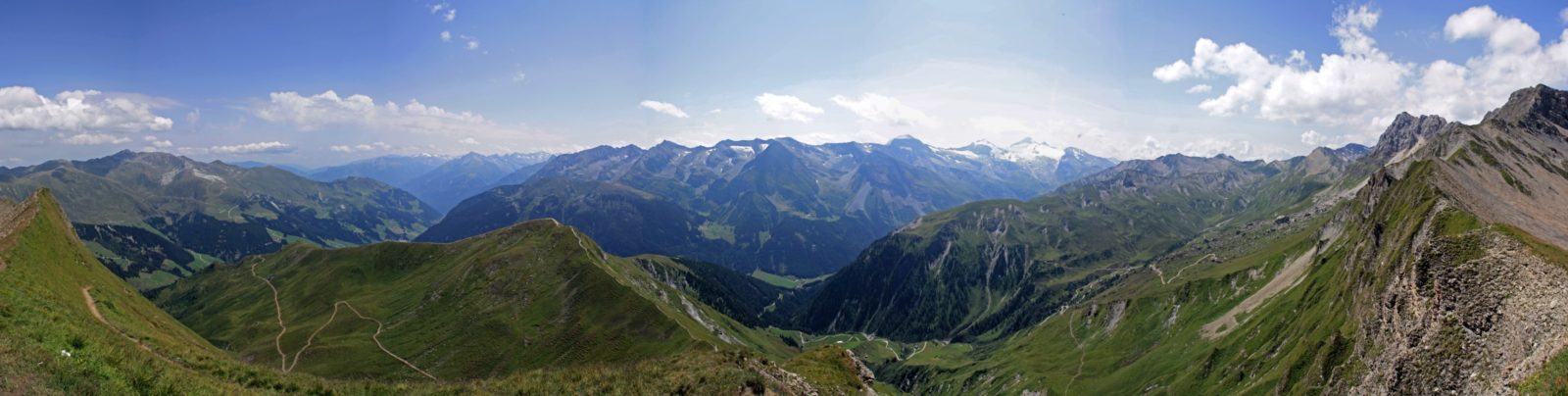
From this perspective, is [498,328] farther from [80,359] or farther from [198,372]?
[80,359]

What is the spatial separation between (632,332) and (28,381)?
12502cm

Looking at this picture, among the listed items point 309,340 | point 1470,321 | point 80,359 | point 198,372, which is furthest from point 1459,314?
point 309,340

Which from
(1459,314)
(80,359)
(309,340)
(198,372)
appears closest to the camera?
(80,359)

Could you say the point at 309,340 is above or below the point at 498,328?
below

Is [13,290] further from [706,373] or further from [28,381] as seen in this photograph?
[706,373]

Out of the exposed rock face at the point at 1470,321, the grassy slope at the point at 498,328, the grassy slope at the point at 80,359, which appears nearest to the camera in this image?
the grassy slope at the point at 80,359

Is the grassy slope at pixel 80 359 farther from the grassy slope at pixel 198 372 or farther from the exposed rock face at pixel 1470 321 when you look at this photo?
the exposed rock face at pixel 1470 321

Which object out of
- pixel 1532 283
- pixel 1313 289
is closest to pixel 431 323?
pixel 1532 283

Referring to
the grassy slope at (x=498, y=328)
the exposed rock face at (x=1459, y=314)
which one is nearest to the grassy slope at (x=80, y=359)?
the grassy slope at (x=498, y=328)

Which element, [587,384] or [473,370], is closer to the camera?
[587,384]

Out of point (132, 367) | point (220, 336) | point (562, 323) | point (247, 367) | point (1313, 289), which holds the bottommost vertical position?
point (220, 336)

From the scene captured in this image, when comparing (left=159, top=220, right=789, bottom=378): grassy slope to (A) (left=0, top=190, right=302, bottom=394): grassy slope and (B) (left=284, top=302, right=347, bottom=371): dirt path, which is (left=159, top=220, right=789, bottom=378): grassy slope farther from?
(A) (left=0, top=190, right=302, bottom=394): grassy slope

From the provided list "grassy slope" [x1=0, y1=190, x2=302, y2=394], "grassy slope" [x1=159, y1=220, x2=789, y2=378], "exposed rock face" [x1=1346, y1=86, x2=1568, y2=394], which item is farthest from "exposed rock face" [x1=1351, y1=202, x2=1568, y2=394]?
"grassy slope" [x1=159, y1=220, x2=789, y2=378]

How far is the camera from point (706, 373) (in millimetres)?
37906
